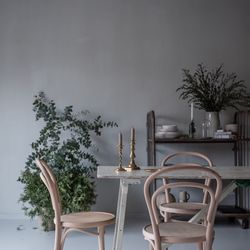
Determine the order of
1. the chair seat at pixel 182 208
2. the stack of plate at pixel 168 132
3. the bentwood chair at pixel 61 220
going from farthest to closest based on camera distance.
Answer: the stack of plate at pixel 168 132 → the chair seat at pixel 182 208 → the bentwood chair at pixel 61 220

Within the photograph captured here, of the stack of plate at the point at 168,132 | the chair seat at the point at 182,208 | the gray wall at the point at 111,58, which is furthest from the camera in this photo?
the gray wall at the point at 111,58

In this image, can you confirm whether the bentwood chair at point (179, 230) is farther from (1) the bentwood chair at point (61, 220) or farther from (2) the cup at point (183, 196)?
(2) the cup at point (183, 196)

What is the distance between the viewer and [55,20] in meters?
4.75

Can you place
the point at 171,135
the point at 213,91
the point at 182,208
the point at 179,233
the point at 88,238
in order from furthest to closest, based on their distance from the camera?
the point at 213,91
the point at 171,135
the point at 88,238
the point at 182,208
the point at 179,233

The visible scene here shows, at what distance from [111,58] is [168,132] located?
106 centimetres

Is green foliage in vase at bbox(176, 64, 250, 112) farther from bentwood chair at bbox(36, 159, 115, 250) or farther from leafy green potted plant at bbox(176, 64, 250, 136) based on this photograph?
bentwood chair at bbox(36, 159, 115, 250)

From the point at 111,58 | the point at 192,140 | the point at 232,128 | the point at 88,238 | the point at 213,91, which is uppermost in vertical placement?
the point at 111,58

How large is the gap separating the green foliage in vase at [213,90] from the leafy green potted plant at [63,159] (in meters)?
0.91

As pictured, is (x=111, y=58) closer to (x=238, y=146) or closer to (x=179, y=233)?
(x=238, y=146)

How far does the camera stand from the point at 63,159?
4.30 metres

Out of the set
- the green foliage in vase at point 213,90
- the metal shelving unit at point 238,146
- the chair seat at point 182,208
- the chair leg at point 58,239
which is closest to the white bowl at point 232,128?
the metal shelving unit at point 238,146

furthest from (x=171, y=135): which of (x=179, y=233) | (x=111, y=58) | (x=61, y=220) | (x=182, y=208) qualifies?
(x=179, y=233)

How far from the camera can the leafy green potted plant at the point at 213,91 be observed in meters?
4.48

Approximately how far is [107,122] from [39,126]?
0.74 meters
